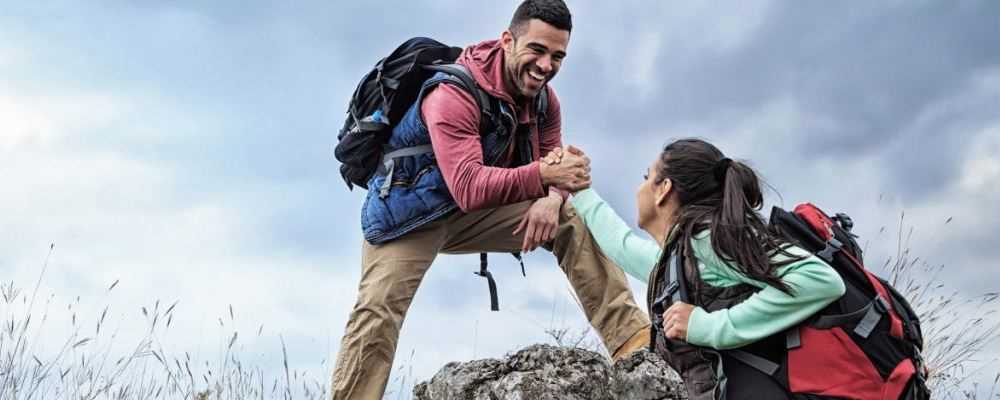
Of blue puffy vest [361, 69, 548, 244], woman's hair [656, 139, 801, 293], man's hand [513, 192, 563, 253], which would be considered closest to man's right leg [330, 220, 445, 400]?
blue puffy vest [361, 69, 548, 244]

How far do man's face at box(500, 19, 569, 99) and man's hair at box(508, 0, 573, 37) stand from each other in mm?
23

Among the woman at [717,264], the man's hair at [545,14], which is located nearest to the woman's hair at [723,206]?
the woman at [717,264]

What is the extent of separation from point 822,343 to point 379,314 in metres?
2.39

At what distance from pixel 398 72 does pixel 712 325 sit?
8.25 ft

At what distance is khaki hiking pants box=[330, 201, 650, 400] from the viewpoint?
493 cm

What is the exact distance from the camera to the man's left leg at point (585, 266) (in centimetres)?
491

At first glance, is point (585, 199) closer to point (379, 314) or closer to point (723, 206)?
point (723, 206)

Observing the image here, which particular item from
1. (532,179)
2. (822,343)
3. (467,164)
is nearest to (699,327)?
(822,343)

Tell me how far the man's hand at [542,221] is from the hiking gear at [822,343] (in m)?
1.23

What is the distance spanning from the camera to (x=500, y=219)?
522 centimetres

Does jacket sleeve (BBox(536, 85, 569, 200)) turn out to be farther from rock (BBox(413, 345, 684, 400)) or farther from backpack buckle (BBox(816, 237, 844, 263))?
backpack buckle (BBox(816, 237, 844, 263))

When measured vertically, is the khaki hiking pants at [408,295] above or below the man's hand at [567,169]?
below

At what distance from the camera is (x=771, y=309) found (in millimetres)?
3145

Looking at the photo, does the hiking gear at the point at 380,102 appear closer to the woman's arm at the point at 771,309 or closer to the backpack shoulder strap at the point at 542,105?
the backpack shoulder strap at the point at 542,105
